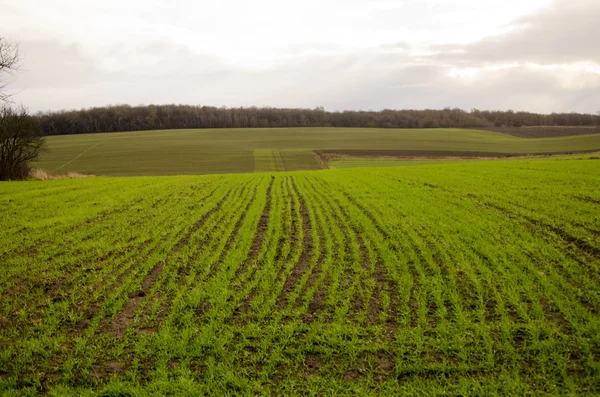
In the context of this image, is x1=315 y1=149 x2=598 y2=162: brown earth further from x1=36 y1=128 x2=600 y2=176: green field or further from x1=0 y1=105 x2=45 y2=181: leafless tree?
x1=0 y1=105 x2=45 y2=181: leafless tree

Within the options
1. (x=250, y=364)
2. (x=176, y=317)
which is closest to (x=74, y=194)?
(x=176, y=317)

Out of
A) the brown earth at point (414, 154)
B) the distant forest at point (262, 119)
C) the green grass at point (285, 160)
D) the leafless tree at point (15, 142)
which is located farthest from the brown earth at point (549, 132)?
the leafless tree at point (15, 142)

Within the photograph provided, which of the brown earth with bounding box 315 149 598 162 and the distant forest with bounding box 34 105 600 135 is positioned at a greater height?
the distant forest with bounding box 34 105 600 135

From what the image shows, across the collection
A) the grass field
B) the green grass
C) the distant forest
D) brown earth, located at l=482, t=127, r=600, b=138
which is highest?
the distant forest

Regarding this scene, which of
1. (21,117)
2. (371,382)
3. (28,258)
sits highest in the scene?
(21,117)

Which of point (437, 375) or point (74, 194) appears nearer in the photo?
point (437, 375)

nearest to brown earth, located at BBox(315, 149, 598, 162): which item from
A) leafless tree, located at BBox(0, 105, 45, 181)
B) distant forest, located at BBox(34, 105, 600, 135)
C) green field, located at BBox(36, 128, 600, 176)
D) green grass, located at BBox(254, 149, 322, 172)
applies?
green grass, located at BBox(254, 149, 322, 172)

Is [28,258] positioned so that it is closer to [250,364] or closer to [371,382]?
[250,364]

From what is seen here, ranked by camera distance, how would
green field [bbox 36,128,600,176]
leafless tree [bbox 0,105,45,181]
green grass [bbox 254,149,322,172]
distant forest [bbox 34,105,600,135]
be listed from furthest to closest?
distant forest [bbox 34,105,600,135] < green field [bbox 36,128,600,176] < green grass [bbox 254,149,322,172] < leafless tree [bbox 0,105,45,181]
